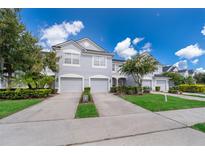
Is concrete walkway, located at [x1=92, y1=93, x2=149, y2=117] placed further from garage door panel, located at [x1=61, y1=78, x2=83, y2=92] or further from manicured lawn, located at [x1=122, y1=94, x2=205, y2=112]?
garage door panel, located at [x1=61, y1=78, x2=83, y2=92]

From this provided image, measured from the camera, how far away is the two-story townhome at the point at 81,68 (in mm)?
16812

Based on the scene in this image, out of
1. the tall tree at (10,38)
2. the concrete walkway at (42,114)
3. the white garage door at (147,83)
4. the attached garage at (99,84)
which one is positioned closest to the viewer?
the concrete walkway at (42,114)

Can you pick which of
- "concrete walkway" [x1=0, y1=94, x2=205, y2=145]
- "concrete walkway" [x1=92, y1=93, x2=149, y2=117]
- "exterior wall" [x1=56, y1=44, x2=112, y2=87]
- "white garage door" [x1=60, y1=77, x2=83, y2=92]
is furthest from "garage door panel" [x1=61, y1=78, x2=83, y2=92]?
"concrete walkway" [x1=0, y1=94, x2=205, y2=145]

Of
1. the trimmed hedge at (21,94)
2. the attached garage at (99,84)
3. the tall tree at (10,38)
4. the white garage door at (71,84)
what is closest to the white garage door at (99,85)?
the attached garage at (99,84)

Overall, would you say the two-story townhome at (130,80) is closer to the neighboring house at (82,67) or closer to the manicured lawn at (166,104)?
the neighboring house at (82,67)

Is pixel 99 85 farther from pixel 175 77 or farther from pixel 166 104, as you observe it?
pixel 175 77

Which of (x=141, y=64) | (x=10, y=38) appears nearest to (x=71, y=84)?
(x=10, y=38)

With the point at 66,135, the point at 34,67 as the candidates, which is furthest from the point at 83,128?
the point at 34,67

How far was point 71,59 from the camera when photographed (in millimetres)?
17281

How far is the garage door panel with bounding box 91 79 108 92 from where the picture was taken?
60.3ft

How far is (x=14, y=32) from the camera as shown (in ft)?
34.6

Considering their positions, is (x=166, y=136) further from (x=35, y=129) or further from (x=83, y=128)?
(x=35, y=129)

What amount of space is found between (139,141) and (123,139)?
17.5 inches

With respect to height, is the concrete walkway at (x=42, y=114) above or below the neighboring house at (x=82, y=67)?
below
